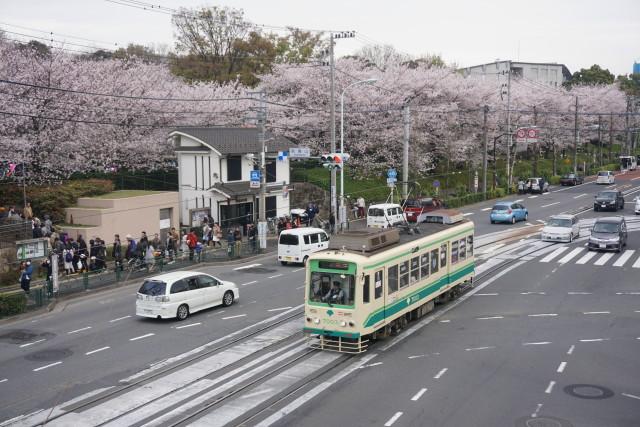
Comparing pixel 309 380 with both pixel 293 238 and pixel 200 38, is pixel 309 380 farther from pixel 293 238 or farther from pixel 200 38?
pixel 200 38

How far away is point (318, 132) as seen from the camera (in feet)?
198

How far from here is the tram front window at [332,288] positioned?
58.1ft

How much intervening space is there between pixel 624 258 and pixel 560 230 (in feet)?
17.8

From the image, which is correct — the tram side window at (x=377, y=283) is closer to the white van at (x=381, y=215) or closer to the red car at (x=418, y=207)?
the white van at (x=381, y=215)

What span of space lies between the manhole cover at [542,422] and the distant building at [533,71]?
371ft

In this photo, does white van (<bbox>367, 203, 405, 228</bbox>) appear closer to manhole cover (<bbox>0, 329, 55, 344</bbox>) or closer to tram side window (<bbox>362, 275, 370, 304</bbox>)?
tram side window (<bbox>362, 275, 370, 304</bbox>)

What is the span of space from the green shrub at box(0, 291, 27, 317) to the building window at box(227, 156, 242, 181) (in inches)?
800

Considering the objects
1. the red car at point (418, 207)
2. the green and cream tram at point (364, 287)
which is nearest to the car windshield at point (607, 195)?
the red car at point (418, 207)

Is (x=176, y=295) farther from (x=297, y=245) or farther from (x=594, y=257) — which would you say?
(x=594, y=257)

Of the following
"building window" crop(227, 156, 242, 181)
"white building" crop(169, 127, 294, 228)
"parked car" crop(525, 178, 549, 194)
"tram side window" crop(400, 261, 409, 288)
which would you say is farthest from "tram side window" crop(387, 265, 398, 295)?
"parked car" crop(525, 178, 549, 194)

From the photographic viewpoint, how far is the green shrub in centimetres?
2248

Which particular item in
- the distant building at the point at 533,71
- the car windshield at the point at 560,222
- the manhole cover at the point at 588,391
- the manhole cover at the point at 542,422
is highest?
the distant building at the point at 533,71

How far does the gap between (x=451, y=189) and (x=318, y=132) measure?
1457 cm

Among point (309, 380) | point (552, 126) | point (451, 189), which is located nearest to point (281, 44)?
point (451, 189)
